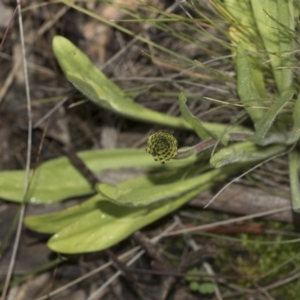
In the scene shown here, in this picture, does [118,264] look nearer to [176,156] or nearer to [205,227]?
[205,227]

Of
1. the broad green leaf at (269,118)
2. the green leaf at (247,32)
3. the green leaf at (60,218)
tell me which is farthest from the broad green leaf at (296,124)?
the green leaf at (60,218)

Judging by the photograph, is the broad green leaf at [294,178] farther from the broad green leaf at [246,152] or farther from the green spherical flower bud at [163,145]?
the green spherical flower bud at [163,145]

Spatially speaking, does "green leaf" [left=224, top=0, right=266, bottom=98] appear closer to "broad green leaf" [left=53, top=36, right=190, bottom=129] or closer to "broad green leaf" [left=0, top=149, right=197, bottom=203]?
"broad green leaf" [left=53, top=36, right=190, bottom=129]

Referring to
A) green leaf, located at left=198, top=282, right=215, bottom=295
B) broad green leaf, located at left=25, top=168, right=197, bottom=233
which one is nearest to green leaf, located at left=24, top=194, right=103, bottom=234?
broad green leaf, located at left=25, top=168, right=197, bottom=233

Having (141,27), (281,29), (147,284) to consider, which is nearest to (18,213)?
(147,284)

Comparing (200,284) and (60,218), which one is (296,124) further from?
(60,218)
